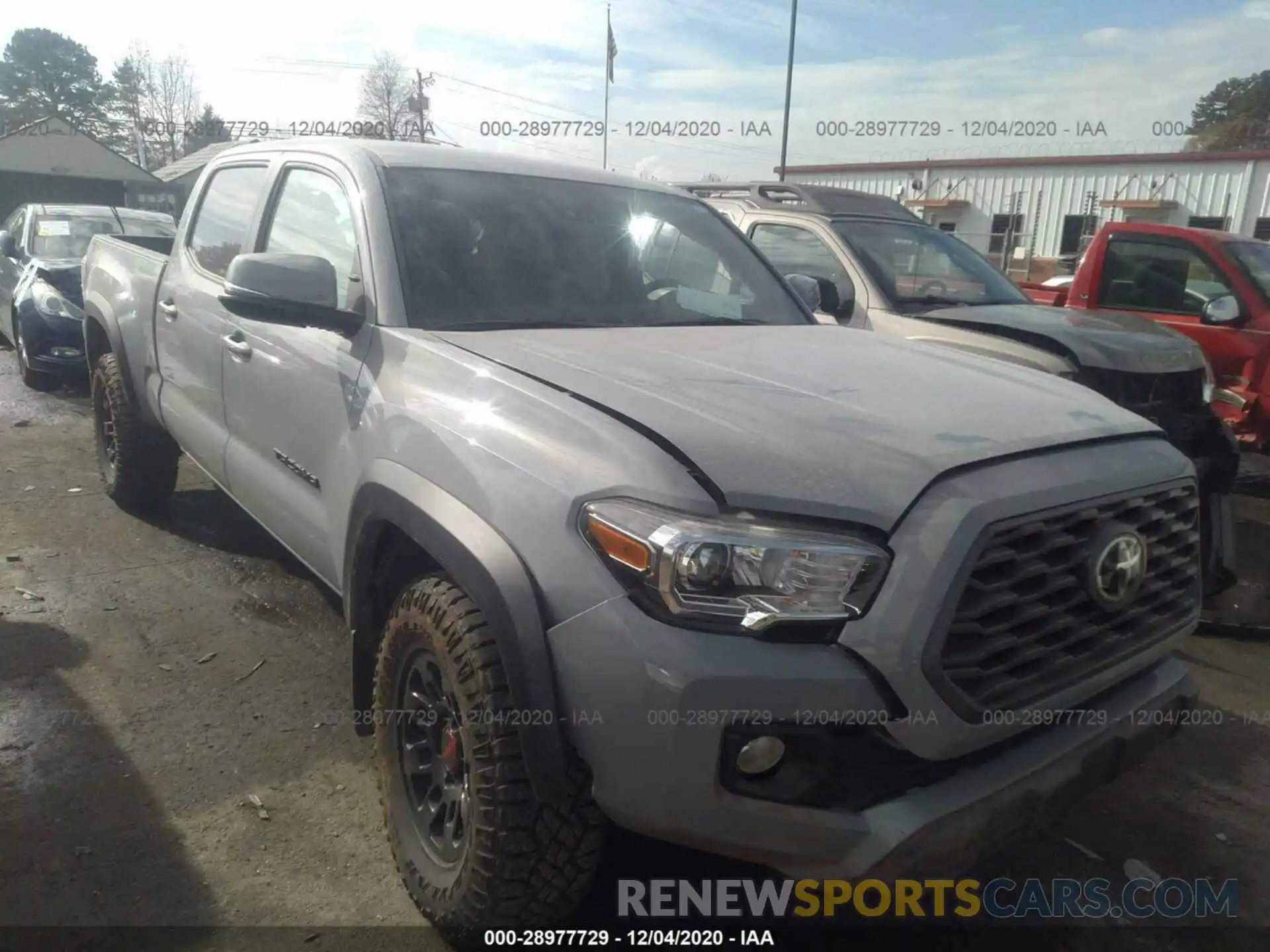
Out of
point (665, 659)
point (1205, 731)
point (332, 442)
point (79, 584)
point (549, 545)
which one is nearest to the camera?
point (665, 659)

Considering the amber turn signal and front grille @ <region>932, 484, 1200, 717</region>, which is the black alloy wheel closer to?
the amber turn signal

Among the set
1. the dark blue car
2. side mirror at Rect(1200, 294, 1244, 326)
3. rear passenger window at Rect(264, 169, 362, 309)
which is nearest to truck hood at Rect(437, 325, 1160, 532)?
rear passenger window at Rect(264, 169, 362, 309)

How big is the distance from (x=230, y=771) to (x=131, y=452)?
8.48ft

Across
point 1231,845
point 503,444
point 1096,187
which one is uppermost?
point 1096,187

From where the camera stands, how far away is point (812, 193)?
6172mm

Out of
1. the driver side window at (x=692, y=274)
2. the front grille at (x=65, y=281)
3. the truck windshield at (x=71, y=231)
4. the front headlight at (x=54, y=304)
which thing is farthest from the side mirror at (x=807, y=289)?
the truck windshield at (x=71, y=231)

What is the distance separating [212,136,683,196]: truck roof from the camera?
3006 millimetres

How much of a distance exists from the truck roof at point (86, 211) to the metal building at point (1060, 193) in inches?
615

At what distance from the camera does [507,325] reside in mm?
2645

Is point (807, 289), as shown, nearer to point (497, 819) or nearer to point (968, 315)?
point (968, 315)

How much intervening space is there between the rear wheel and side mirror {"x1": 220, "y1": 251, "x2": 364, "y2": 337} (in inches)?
269

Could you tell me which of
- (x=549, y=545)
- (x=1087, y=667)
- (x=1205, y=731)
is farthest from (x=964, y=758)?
(x=1205, y=731)

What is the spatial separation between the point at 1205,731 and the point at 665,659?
9.00 ft

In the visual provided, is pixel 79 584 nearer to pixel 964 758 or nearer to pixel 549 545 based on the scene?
pixel 549 545
